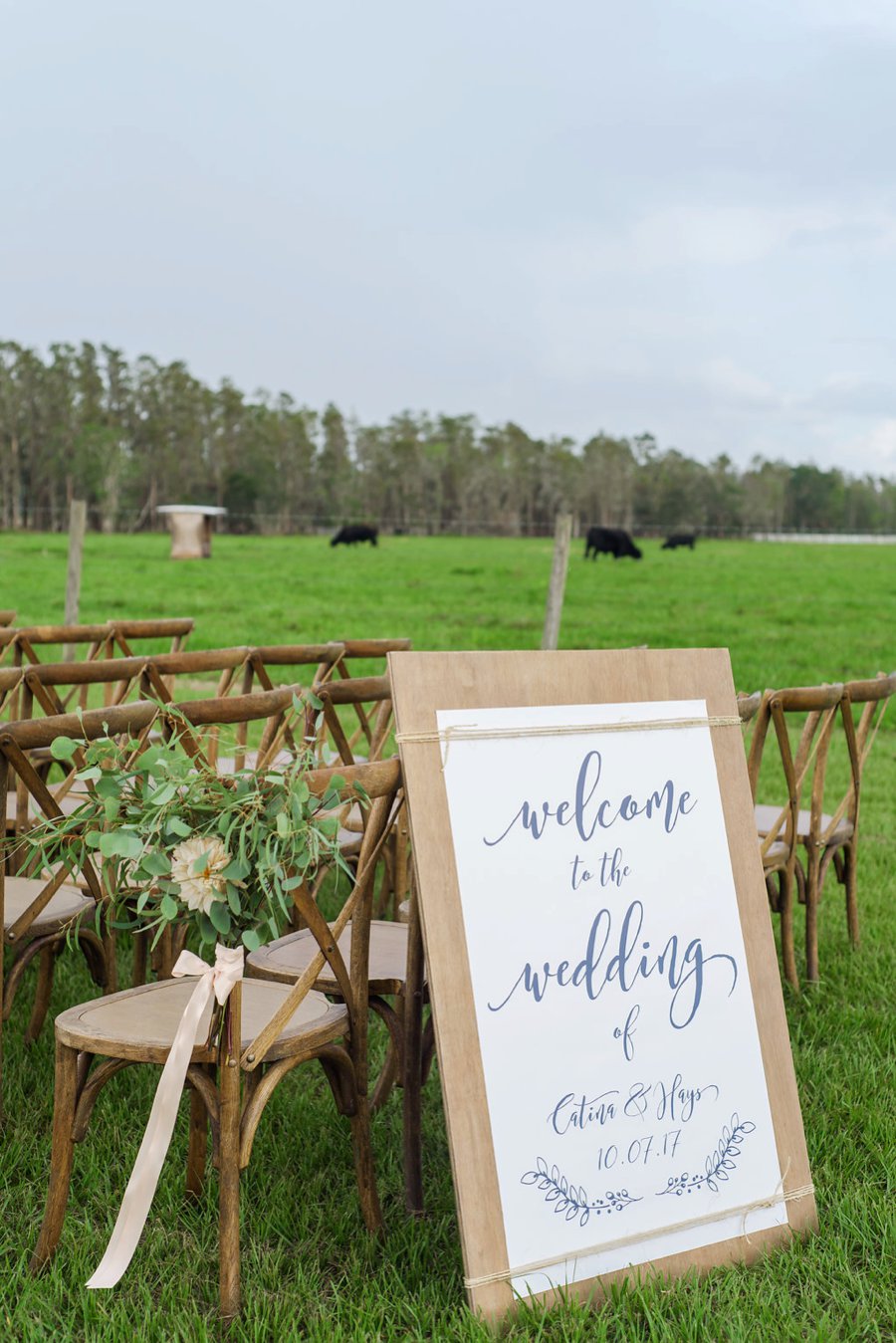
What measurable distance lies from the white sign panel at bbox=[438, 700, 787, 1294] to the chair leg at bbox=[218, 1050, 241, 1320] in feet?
1.33

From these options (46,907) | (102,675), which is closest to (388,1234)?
(46,907)

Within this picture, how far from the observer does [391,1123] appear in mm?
2756

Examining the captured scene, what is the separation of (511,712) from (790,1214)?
1.08 metres

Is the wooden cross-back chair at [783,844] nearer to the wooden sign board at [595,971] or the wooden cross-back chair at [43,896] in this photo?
the wooden sign board at [595,971]

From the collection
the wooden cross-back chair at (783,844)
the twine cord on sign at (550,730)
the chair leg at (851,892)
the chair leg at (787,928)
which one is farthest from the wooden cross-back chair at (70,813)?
the chair leg at (851,892)

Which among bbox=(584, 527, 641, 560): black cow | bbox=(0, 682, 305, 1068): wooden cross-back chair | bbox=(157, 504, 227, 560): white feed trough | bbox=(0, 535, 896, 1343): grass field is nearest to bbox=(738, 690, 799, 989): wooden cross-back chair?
bbox=(0, 535, 896, 1343): grass field

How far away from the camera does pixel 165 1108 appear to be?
183cm

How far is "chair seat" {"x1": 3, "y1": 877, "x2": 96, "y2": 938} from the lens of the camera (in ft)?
8.73

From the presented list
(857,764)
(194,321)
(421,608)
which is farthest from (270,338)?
(857,764)

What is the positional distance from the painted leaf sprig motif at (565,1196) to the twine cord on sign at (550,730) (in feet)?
2.23

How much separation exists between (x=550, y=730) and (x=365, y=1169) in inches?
35.7

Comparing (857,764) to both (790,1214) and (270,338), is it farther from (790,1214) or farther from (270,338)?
(270,338)

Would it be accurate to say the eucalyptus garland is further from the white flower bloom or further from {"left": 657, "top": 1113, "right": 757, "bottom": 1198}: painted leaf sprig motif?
{"left": 657, "top": 1113, "right": 757, "bottom": 1198}: painted leaf sprig motif

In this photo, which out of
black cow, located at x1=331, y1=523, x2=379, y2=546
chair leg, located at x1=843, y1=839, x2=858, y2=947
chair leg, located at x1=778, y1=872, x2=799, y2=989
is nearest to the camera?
chair leg, located at x1=778, y1=872, x2=799, y2=989
